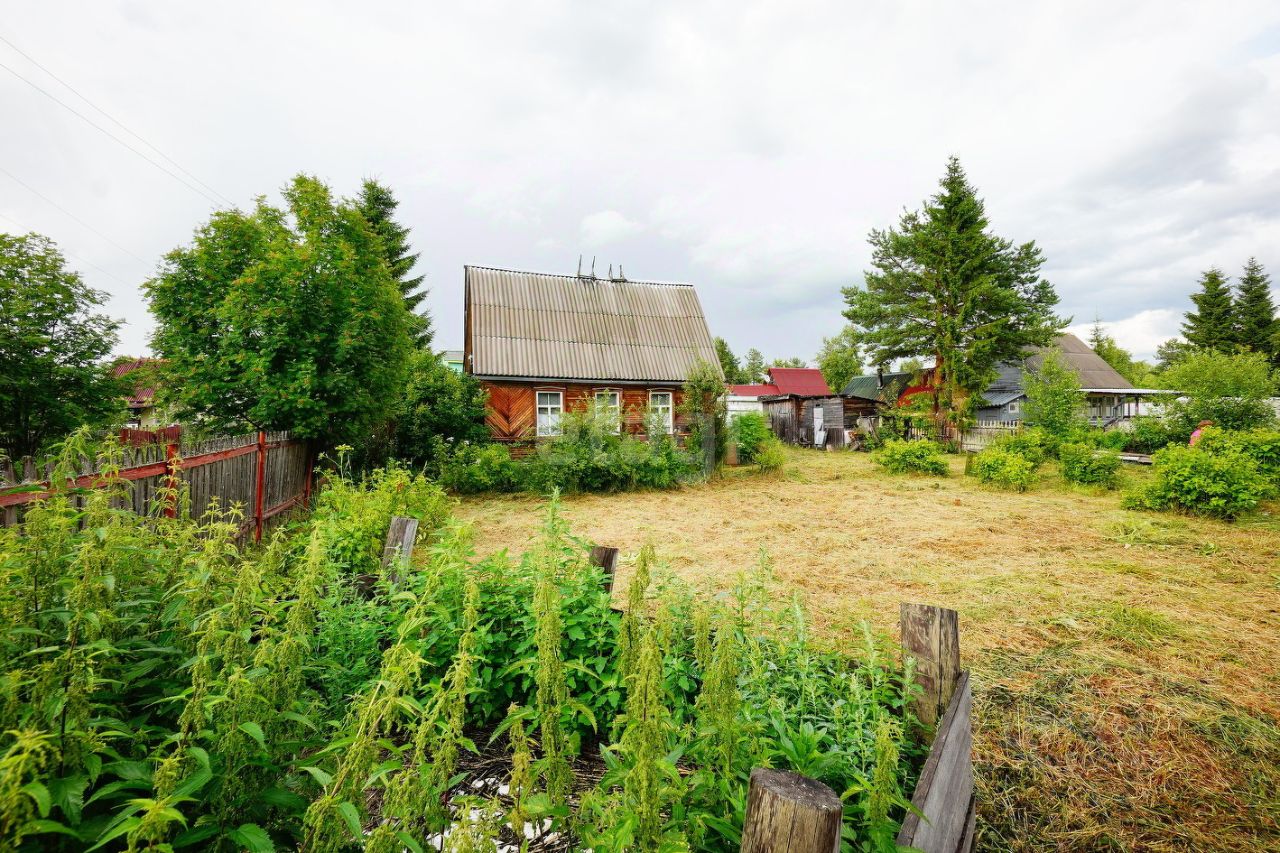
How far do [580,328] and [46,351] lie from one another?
1272 cm

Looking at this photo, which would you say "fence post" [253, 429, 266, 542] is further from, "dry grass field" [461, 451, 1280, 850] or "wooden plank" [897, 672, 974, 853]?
"wooden plank" [897, 672, 974, 853]

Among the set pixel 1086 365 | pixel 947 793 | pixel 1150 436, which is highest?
pixel 1086 365

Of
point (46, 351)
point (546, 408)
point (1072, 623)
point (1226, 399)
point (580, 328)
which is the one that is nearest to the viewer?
point (1072, 623)

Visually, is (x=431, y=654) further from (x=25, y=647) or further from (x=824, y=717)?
(x=824, y=717)

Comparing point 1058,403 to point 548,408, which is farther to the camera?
point 548,408

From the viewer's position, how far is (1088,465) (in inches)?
455

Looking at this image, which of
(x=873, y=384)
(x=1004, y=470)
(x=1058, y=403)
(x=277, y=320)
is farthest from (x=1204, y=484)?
(x=873, y=384)

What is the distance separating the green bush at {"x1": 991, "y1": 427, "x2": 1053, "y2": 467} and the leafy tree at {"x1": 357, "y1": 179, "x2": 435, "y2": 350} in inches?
946

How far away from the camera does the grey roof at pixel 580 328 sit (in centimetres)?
1600

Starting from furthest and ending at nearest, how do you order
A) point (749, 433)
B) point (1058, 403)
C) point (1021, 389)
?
point (1021, 389) → point (749, 433) → point (1058, 403)

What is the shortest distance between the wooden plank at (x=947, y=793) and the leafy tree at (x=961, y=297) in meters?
21.8

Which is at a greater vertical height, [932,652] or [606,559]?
[606,559]

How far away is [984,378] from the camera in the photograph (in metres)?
20.3

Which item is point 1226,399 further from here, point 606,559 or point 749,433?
point 606,559
